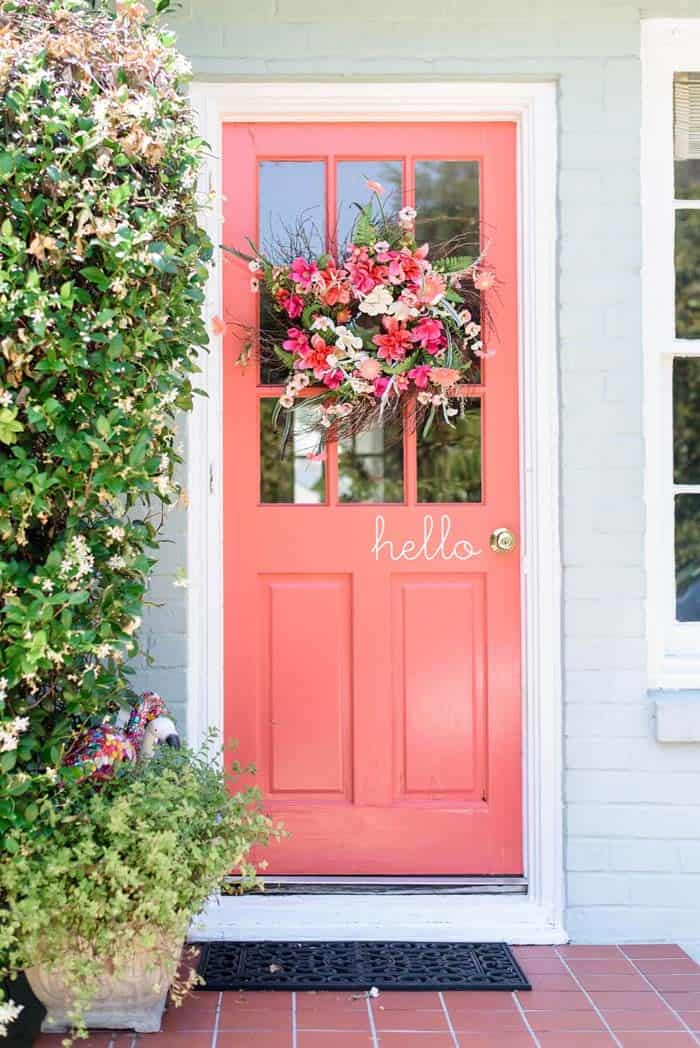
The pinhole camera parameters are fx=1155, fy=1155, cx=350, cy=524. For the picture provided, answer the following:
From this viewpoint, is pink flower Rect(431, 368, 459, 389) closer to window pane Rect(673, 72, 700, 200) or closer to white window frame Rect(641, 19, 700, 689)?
white window frame Rect(641, 19, 700, 689)

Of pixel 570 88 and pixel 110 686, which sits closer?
pixel 110 686

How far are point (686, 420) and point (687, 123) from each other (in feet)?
2.99

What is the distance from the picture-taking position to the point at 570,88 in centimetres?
344

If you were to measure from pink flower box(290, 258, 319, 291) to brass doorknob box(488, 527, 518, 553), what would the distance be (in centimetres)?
94

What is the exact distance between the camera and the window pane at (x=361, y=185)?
3568mm

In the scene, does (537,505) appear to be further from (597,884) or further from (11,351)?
(11,351)

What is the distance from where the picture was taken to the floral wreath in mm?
3408

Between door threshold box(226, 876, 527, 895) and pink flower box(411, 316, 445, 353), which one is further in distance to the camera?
door threshold box(226, 876, 527, 895)

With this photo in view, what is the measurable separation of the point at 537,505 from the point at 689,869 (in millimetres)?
1169

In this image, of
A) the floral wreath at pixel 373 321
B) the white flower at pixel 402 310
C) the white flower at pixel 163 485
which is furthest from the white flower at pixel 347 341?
the white flower at pixel 163 485

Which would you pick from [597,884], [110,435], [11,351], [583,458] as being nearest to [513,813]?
[597,884]

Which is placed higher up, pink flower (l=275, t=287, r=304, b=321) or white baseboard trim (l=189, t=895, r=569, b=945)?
pink flower (l=275, t=287, r=304, b=321)

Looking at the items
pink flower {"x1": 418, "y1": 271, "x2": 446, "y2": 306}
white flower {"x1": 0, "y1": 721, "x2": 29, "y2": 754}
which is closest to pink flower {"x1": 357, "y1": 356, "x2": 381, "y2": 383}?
pink flower {"x1": 418, "y1": 271, "x2": 446, "y2": 306}

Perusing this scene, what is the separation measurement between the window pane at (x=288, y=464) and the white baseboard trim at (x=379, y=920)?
1227 millimetres
